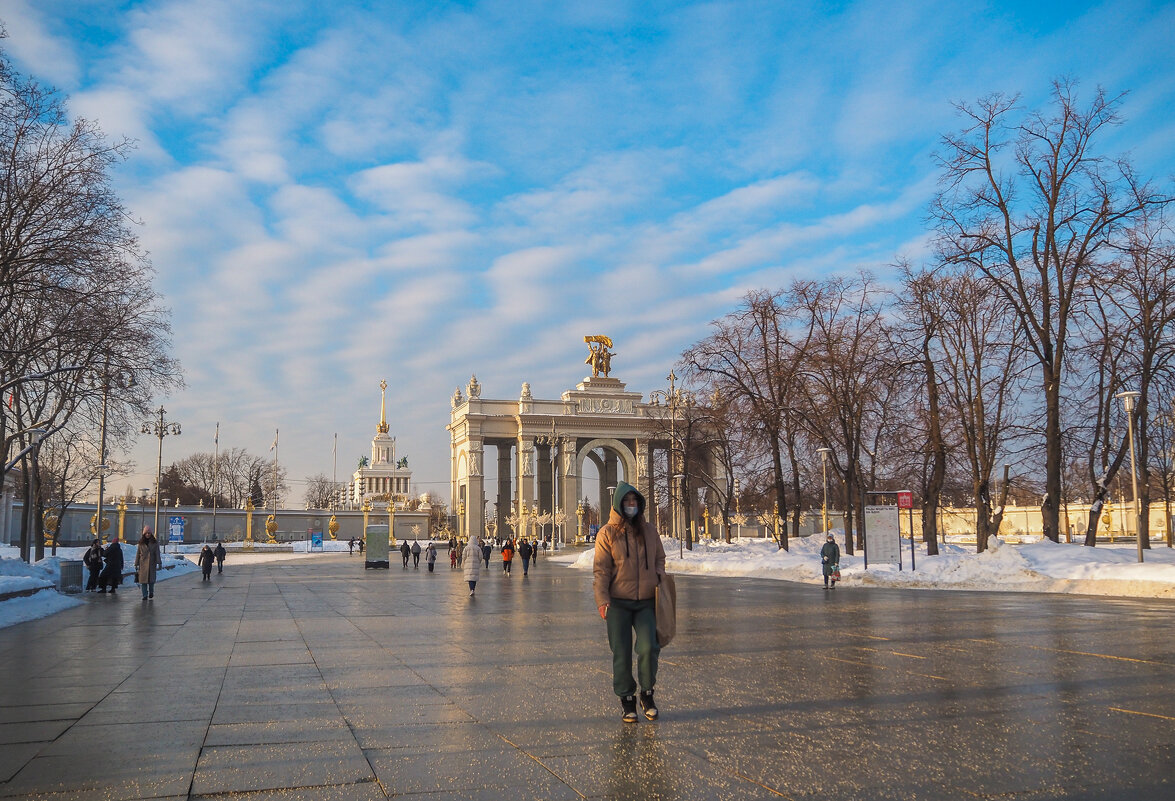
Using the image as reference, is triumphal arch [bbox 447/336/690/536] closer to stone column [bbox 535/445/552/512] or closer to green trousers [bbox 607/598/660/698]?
stone column [bbox 535/445/552/512]

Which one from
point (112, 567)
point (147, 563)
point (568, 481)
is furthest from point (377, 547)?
point (568, 481)

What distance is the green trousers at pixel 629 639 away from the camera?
6648 mm

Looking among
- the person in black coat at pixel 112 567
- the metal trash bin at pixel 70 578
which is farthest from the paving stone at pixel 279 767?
the metal trash bin at pixel 70 578

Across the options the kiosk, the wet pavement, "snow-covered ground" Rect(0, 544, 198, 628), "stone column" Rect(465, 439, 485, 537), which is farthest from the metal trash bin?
"stone column" Rect(465, 439, 485, 537)

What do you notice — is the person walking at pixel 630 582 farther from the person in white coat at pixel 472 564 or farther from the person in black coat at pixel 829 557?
the person in black coat at pixel 829 557

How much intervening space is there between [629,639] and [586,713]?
2.18 ft

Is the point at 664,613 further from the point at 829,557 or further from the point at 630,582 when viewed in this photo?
the point at 829,557

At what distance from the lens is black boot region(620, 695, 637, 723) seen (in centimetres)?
653

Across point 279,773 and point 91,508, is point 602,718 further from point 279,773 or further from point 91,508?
point 91,508

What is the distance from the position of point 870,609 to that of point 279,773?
1395cm

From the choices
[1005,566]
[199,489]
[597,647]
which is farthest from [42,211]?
[199,489]

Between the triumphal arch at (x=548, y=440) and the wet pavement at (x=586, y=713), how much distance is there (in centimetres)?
7650

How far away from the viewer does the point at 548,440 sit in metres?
91.2

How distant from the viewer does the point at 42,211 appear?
73.5 feet
